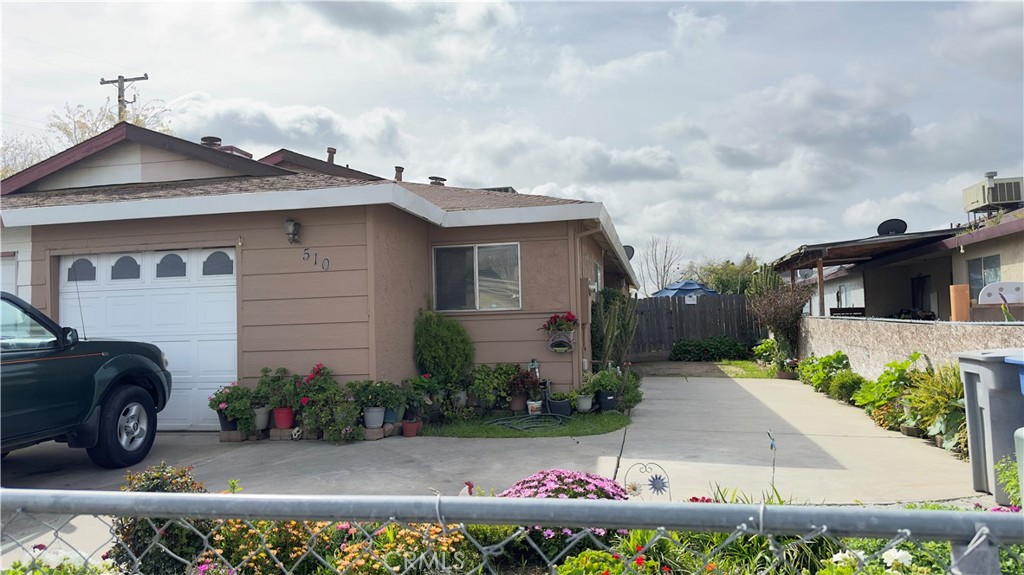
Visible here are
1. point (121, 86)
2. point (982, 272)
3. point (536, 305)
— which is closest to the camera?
point (536, 305)

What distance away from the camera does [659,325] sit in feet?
65.6

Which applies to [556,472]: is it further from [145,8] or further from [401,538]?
[145,8]

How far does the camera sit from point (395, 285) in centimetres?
864

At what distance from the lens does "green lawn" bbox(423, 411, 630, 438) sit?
311 inches

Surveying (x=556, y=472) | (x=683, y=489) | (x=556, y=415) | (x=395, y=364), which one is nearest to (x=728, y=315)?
(x=556, y=415)

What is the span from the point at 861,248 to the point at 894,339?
6.69m

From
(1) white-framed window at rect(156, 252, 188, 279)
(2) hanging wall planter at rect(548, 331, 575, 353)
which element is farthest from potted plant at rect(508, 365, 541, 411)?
(1) white-framed window at rect(156, 252, 188, 279)

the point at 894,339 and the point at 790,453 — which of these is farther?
the point at 894,339

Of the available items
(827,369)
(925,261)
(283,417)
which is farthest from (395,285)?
(925,261)

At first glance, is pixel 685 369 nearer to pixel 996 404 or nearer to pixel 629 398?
pixel 629 398

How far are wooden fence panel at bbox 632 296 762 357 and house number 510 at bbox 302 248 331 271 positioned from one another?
13247 millimetres

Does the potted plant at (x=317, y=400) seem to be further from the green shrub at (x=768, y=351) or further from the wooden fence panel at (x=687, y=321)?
the wooden fence panel at (x=687, y=321)

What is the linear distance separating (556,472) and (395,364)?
477 cm

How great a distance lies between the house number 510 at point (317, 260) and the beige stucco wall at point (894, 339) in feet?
21.3
